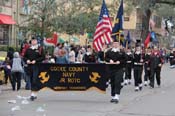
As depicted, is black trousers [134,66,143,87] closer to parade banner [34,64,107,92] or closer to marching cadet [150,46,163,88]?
marching cadet [150,46,163,88]

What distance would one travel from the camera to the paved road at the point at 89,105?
13745mm

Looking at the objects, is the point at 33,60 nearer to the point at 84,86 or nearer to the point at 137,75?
the point at 84,86

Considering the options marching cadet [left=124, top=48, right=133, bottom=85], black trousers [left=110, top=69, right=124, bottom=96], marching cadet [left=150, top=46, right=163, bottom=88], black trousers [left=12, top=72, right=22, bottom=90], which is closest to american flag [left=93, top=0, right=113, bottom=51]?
black trousers [left=110, top=69, right=124, bottom=96]

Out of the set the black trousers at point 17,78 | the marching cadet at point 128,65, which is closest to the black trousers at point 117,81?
the black trousers at point 17,78

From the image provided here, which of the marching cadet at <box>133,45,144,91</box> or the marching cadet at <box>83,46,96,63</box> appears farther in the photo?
the marching cadet at <box>133,45,144,91</box>

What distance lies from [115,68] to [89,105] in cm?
147

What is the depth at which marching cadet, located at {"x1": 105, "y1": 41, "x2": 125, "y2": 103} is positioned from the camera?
15969 millimetres

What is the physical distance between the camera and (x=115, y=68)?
16125mm

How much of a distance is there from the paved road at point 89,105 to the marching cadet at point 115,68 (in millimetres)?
380

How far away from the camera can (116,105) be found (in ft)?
50.9

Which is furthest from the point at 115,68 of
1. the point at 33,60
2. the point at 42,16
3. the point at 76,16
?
the point at 76,16

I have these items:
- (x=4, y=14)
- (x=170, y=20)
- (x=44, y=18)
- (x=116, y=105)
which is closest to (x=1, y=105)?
A: (x=116, y=105)

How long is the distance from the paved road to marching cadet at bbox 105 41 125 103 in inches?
15.0

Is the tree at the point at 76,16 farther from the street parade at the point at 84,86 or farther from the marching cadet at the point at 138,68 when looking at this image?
the street parade at the point at 84,86
